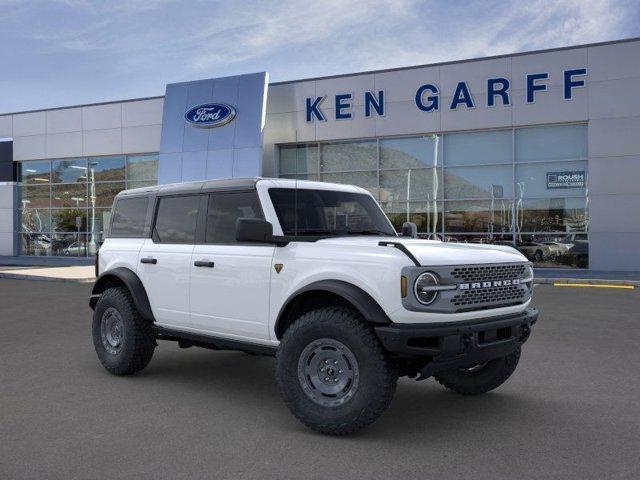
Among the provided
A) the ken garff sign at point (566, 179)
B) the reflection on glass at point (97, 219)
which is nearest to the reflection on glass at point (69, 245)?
the reflection on glass at point (97, 219)

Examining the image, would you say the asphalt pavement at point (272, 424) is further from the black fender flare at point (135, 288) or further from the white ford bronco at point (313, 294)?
the black fender flare at point (135, 288)

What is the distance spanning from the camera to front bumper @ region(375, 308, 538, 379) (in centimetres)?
447

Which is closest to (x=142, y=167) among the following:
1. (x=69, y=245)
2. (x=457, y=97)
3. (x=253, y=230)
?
(x=69, y=245)

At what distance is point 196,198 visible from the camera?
629cm

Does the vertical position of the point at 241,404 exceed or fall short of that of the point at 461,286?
it falls short

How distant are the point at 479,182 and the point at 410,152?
9.32 feet

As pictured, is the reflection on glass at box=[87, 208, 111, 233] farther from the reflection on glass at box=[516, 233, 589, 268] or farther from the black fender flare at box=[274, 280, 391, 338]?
the black fender flare at box=[274, 280, 391, 338]

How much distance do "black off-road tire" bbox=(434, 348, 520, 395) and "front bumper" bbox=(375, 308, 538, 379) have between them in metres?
0.86

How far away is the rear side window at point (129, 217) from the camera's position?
6.87m

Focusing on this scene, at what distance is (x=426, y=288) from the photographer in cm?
452

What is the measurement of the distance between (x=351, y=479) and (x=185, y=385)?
9.31 feet

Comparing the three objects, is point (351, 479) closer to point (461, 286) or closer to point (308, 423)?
point (308, 423)

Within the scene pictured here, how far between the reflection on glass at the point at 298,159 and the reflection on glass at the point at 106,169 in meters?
8.28

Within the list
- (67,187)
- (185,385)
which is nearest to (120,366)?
(185,385)
